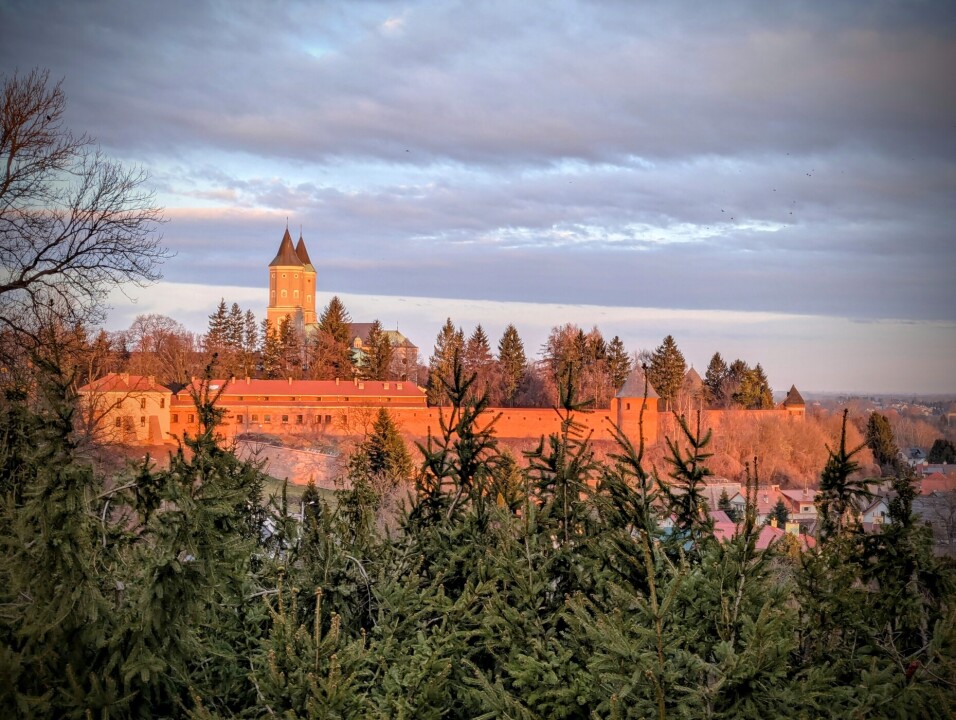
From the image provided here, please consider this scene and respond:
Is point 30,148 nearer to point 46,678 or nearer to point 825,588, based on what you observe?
point 46,678

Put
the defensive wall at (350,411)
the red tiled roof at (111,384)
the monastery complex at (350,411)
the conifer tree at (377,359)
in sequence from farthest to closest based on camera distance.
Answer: the conifer tree at (377,359), the defensive wall at (350,411), the monastery complex at (350,411), the red tiled roof at (111,384)

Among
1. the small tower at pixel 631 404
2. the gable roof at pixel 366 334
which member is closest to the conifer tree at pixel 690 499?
the small tower at pixel 631 404

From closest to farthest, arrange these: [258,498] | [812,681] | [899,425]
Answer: [812,681] < [258,498] < [899,425]

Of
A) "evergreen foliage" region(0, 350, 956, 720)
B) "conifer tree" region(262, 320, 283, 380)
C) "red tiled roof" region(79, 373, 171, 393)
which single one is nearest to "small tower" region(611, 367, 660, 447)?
"conifer tree" region(262, 320, 283, 380)

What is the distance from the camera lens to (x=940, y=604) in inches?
164

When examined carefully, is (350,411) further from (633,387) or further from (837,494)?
(837,494)

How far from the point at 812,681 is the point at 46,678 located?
3.06 metres

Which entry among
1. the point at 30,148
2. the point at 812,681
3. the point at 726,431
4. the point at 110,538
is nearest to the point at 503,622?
the point at 812,681

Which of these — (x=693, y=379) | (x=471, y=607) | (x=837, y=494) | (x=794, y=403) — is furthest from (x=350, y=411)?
(x=471, y=607)

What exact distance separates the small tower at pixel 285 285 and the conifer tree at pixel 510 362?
45.6 meters

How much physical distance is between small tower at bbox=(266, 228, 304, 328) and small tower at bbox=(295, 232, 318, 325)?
0.62 m

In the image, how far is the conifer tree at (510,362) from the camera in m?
65.2

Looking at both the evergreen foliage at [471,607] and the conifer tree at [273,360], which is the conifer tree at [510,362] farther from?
the evergreen foliage at [471,607]

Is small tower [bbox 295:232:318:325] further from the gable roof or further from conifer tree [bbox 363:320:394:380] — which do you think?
conifer tree [bbox 363:320:394:380]
